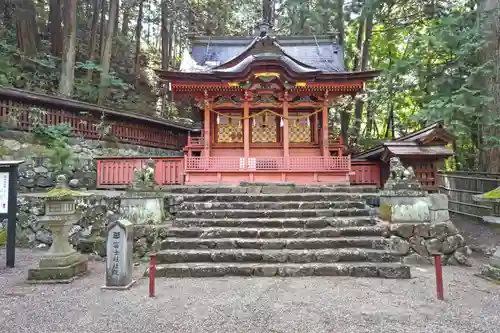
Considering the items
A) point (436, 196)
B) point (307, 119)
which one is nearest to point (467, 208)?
point (436, 196)

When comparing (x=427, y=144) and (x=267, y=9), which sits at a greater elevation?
(x=267, y=9)

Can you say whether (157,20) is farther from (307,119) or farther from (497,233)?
(497,233)

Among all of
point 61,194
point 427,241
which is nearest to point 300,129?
point 427,241

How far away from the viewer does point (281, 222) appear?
6746mm

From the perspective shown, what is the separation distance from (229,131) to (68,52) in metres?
7.95

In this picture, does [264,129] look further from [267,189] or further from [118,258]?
[118,258]

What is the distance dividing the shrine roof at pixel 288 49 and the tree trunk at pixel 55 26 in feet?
27.4

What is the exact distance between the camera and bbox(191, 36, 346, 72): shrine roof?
481 inches

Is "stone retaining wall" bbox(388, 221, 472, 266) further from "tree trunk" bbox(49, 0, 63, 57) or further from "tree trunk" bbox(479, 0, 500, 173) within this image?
"tree trunk" bbox(49, 0, 63, 57)

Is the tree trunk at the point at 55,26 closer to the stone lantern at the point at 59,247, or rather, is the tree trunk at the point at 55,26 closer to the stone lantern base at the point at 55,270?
the stone lantern at the point at 59,247

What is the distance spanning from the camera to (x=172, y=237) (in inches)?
254

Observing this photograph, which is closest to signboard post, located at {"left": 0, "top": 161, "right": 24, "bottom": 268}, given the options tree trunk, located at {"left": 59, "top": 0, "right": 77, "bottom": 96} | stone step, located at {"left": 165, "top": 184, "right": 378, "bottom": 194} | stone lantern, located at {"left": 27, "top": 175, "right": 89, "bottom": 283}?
stone lantern, located at {"left": 27, "top": 175, "right": 89, "bottom": 283}

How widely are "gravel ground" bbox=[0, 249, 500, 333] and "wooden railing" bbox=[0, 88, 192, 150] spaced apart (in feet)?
19.5

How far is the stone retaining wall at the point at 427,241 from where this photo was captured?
6406 mm
